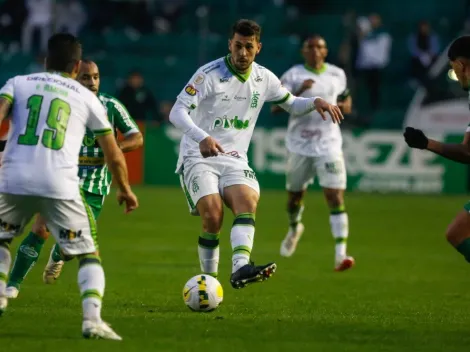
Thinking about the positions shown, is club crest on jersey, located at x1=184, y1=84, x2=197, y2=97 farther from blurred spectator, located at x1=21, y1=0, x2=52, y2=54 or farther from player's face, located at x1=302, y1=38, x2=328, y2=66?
blurred spectator, located at x1=21, y1=0, x2=52, y2=54

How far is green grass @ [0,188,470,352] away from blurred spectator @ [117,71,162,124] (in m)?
5.25

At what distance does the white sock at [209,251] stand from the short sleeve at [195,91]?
3.55 feet

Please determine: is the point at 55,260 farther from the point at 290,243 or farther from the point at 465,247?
the point at 290,243

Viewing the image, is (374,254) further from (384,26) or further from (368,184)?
(384,26)

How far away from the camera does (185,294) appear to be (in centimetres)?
884

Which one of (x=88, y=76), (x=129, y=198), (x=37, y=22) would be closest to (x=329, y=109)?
(x=88, y=76)

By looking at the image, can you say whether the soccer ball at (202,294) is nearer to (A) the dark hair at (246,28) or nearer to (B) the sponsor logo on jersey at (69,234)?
(B) the sponsor logo on jersey at (69,234)

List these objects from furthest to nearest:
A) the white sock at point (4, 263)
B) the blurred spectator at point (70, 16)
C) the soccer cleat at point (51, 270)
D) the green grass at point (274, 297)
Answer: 1. the blurred spectator at point (70, 16)
2. the soccer cleat at point (51, 270)
3. the white sock at point (4, 263)
4. the green grass at point (274, 297)

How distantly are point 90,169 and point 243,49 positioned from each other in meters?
1.68

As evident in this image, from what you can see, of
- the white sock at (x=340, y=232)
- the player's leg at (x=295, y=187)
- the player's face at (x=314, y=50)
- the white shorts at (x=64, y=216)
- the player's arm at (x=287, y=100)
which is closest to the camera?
the white shorts at (x=64, y=216)

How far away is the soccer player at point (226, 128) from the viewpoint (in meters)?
9.20

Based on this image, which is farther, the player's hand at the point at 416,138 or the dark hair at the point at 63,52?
the player's hand at the point at 416,138

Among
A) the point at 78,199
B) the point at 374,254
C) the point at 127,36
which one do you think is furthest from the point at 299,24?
the point at 78,199

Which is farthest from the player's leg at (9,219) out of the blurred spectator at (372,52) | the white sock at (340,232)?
the blurred spectator at (372,52)
